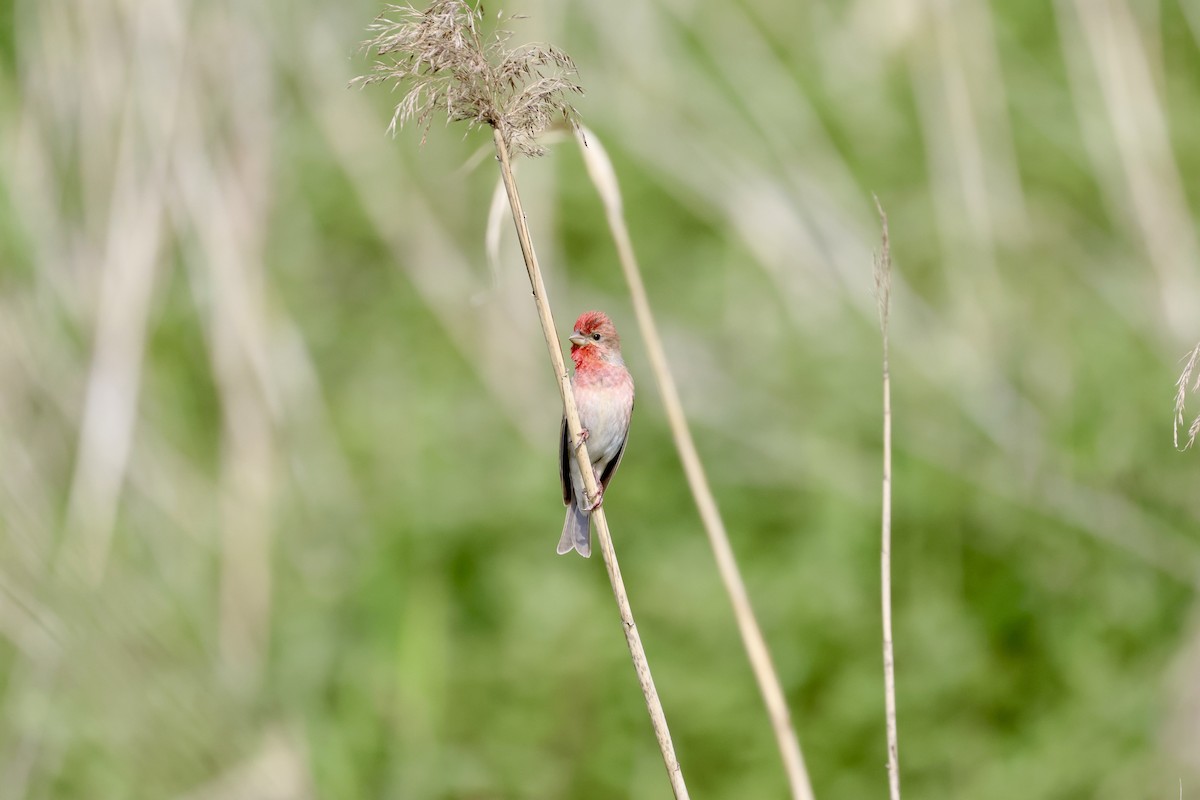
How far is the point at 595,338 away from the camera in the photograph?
2.80m

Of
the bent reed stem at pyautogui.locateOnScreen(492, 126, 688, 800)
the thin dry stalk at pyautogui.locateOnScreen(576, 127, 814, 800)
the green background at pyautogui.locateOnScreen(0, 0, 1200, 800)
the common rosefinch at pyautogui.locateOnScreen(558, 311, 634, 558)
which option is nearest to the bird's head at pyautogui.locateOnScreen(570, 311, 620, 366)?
the common rosefinch at pyautogui.locateOnScreen(558, 311, 634, 558)

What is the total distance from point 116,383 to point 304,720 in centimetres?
143

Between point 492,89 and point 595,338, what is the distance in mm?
1224

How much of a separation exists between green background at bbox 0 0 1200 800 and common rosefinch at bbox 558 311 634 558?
4.43 ft

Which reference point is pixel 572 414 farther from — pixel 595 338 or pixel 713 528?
pixel 595 338

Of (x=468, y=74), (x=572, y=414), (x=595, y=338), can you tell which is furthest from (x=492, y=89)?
(x=595, y=338)

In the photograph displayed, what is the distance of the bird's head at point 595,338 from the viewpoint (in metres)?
2.76

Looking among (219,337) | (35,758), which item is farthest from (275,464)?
(35,758)

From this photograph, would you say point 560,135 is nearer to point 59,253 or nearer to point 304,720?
point 59,253

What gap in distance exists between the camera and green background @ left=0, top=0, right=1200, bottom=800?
12.7 feet

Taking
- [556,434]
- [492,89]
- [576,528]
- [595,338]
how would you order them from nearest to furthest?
[492,89] → [576,528] → [595,338] → [556,434]

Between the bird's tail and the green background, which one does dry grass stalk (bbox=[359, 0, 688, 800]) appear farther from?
the green background

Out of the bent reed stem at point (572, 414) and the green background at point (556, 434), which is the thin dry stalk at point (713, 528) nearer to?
the bent reed stem at point (572, 414)

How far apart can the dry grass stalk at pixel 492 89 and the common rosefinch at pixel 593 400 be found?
1014mm
